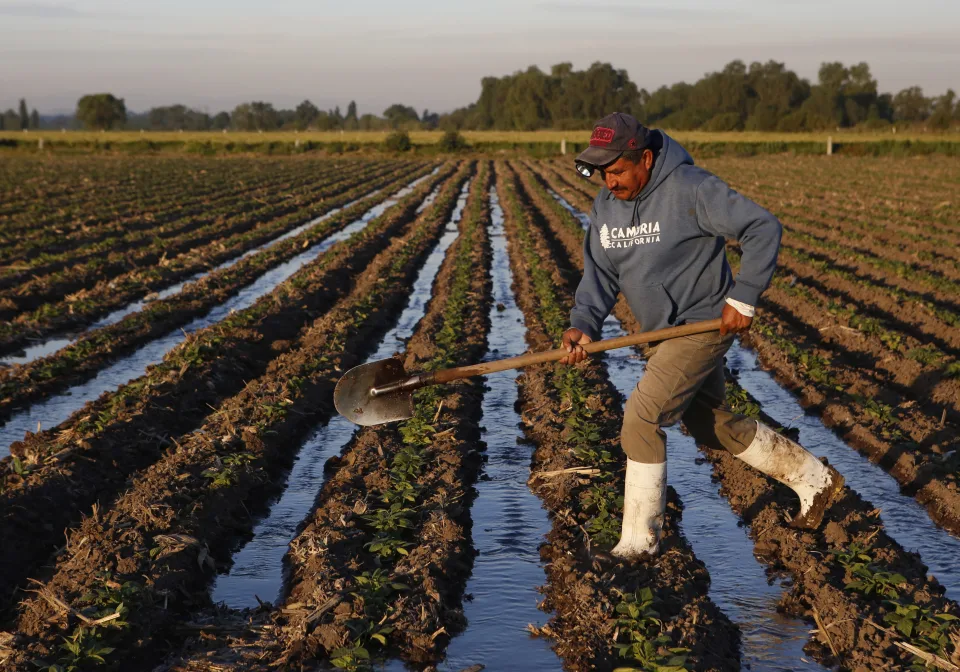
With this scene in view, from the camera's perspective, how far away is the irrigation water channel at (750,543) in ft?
14.5

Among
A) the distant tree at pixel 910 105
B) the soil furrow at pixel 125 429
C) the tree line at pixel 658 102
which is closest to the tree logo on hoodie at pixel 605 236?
the soil furrow at pixel 125 429

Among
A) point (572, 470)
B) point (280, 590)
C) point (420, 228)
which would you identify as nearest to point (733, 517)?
point (572, 470)

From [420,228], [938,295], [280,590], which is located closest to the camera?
[280,590]

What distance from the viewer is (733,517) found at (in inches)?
226

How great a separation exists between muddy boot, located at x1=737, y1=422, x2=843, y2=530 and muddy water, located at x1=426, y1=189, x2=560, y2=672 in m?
1.27

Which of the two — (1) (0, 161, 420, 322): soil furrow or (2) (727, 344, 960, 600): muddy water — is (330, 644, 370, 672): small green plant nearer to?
(2) (727, 344, 960, 600): muddy water

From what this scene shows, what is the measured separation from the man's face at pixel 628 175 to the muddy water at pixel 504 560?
6.49 ft

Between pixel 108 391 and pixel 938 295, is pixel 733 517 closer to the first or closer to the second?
pixel 108 391

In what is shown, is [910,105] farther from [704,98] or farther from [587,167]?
[587,167]

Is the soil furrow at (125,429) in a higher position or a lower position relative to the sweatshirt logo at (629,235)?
lower

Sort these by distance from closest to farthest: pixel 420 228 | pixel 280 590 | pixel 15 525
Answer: pixel 280 590 → pixel 15 525 → pixel 420 228

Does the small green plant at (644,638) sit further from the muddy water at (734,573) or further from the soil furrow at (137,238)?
the soil furrow at (137,238)

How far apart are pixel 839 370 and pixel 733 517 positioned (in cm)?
355

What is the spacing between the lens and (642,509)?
188 inches
